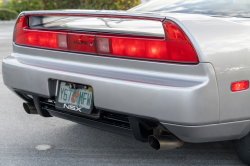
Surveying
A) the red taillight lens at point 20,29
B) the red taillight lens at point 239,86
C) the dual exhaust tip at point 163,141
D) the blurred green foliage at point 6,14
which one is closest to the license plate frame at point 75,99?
the dual exhaust tip at point 163,141

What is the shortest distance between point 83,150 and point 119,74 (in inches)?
39.6

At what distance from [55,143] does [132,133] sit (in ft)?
3.54

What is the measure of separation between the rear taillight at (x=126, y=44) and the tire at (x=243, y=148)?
0.80 metres

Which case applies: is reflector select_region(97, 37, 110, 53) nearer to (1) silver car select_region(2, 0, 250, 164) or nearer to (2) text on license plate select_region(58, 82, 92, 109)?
(1) silver car select_region(2, 0, 250, 164)

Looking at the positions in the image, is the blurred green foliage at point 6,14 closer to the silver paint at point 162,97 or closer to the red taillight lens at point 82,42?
the red taillight lens at point 82,42

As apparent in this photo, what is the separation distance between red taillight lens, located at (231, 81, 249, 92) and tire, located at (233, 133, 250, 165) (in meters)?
0.46

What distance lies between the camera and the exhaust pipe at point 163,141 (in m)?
2.29

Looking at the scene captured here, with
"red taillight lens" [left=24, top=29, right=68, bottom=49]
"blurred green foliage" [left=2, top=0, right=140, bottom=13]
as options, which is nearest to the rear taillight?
"red taillight lens" [left=24, top=29, right=68, bottom=49]

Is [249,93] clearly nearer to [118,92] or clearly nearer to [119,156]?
[118,92]

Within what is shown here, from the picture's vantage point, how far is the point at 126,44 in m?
2.28

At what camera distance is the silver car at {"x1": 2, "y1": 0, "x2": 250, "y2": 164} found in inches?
81.3

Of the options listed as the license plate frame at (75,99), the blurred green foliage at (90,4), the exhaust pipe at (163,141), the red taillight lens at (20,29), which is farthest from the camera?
the blurred green foliage at (90,4)

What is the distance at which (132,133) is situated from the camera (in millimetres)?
2342

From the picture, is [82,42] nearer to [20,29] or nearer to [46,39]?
[46,39]
